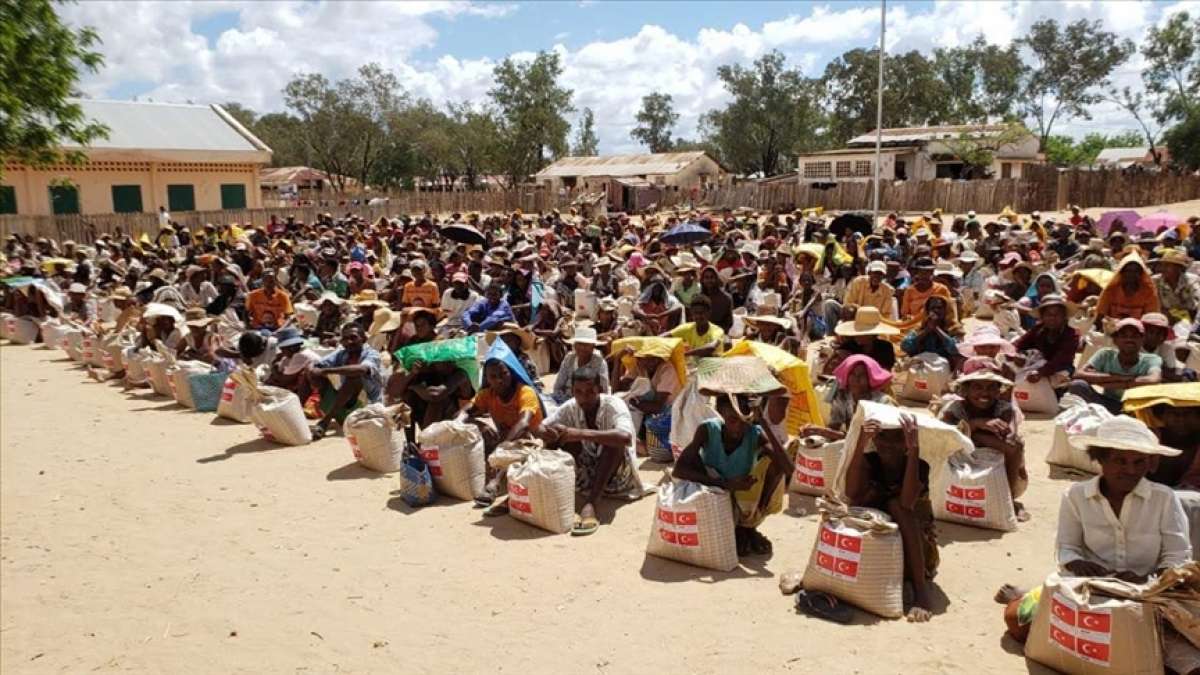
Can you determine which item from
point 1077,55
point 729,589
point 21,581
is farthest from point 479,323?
point 1077,55

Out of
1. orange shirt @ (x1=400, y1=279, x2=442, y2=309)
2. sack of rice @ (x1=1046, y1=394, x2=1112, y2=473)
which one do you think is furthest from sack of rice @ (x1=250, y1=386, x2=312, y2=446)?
sack of rice @ (x1=1046, y1=394, x2=1112, y2=473)

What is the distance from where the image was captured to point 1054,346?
7.26 m

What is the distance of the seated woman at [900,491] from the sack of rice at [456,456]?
107 inches

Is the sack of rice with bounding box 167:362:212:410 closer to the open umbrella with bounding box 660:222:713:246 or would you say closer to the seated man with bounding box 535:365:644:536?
the seated man with bounding box 535:365:644:536

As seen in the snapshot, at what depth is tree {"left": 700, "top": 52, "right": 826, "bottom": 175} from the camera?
55625 millimetres

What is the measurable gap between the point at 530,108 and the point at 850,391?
2012 inches

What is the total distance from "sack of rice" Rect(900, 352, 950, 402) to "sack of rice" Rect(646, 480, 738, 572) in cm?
365

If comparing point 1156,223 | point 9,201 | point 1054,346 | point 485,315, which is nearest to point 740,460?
point 1054,346

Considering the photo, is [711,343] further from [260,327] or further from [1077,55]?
[1077,55]

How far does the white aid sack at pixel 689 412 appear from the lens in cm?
539

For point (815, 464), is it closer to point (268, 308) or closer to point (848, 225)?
point (268, 308)

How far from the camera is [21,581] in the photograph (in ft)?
18.0

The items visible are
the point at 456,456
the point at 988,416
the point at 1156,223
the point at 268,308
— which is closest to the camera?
the point at 988,416

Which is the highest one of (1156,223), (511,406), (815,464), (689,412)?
(1156,223)
